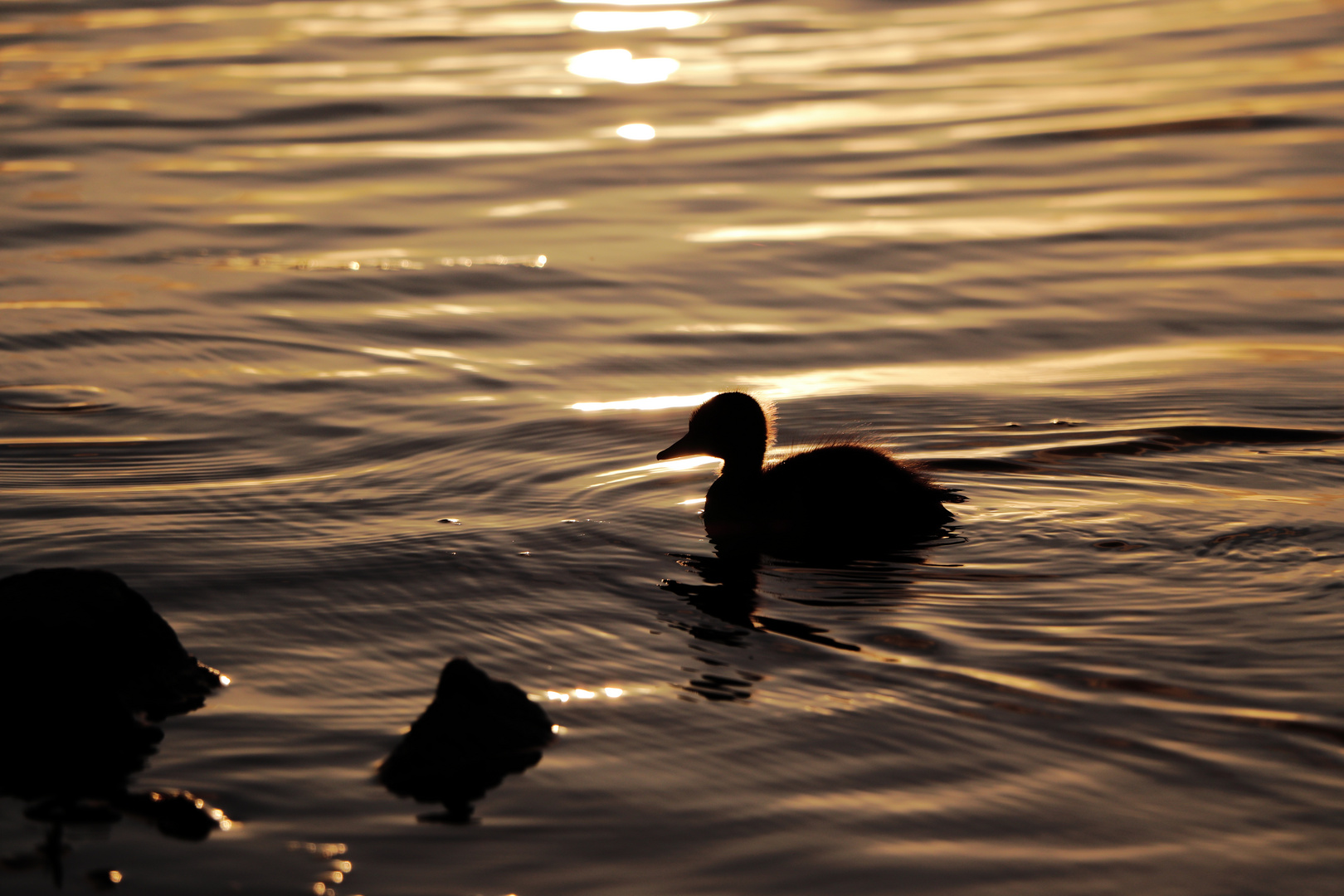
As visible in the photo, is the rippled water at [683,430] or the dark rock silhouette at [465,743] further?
the dark rock silhouette at [465,743]

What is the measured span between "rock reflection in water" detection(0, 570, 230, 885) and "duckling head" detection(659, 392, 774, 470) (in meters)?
2.90

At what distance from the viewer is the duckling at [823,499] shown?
711 cm

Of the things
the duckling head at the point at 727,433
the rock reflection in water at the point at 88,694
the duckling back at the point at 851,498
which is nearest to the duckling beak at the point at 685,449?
the duckling head at the point at 727,433

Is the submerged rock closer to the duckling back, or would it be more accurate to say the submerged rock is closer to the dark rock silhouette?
the dark rock silhouette

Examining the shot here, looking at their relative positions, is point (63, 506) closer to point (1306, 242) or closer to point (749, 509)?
point (749, 509)

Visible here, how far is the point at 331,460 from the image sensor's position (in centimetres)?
792

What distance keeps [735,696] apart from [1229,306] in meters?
6.27

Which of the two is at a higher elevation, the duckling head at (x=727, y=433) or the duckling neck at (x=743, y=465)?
the duckling head at (x=727, y=433)

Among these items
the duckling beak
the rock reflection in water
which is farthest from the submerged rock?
the duckling beak

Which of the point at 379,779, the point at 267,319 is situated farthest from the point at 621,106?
the point at 379,779

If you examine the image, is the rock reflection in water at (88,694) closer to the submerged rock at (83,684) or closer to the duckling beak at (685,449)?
the submerged rock at (83,684)

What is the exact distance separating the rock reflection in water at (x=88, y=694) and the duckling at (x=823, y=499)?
8.89 ft

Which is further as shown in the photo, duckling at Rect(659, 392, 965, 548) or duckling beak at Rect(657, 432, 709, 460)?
duckling beak at Rect(657, 432, 709, 460)

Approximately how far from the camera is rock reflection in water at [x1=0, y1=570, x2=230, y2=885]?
4.46 meters
